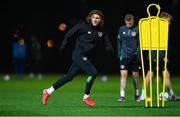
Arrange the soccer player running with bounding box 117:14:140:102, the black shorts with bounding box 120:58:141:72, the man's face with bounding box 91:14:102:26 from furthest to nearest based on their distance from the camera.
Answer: the black shorts with bounding box 120:58:141:72
the soccer player running with bounding box 117:14:140:102
the man's face with bounding box 91:14:102:26

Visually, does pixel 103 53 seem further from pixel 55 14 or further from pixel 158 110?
pixel 158 110

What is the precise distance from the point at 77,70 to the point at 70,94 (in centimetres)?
555

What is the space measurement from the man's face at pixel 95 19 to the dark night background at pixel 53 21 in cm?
2351

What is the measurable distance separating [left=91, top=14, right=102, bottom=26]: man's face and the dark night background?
77.1 feet

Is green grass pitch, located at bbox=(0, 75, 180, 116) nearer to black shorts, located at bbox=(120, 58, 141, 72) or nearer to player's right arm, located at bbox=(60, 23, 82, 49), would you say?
black shorts, located at bbox=(120, 58, 141, 72)

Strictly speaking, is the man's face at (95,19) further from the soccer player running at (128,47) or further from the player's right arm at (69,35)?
the soccer player running at (128,47)

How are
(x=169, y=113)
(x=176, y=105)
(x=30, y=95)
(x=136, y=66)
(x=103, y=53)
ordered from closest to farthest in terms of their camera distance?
(x=169, y=113) < (x=176, y=105) < (x=136, y=66) < (x=30, y=95) < (x=103, y=53)

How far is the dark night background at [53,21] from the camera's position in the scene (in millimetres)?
43594

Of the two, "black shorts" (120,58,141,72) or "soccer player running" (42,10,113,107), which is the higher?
"soccer player running" (42,10,113,107)

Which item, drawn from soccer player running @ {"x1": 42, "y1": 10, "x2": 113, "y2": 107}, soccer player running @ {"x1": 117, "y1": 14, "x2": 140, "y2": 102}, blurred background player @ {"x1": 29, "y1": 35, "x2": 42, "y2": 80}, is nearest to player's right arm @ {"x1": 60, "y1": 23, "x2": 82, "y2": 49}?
soccer player running @ {"x1": 42, "y1": 10, "x2": 113, "y2": 107}

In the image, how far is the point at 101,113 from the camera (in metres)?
17.3

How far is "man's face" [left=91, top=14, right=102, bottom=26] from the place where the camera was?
62.8 ft

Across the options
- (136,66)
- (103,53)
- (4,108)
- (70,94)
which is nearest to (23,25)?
(103,53)

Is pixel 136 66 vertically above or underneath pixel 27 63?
above
